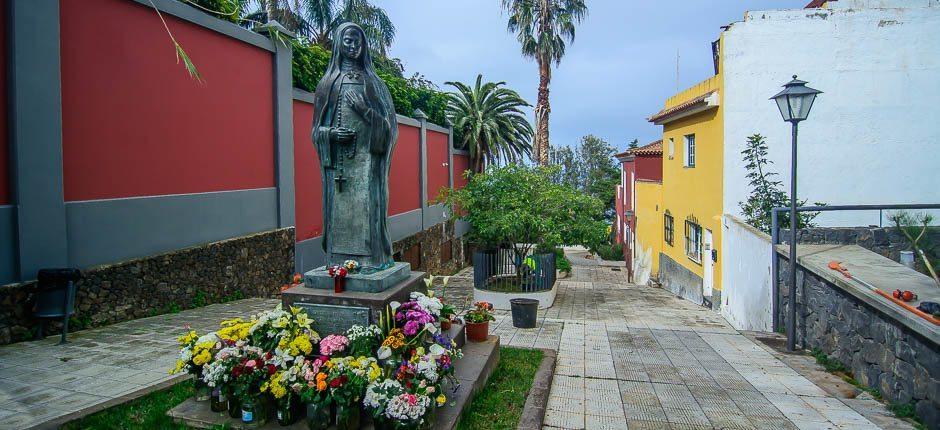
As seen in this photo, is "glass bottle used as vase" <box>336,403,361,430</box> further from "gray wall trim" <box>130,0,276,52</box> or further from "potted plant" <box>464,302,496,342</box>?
"gray wall trim" <box>130,0,276,52</box>

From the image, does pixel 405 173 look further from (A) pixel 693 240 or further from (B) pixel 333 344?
(B) pixel 333 344

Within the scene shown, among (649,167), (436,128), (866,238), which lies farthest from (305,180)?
(649,167)

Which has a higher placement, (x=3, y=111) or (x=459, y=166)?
(x=459, y=166)

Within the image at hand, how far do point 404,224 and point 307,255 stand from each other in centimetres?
689

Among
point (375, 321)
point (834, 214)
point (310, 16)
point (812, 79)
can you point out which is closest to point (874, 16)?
point (812, 79)

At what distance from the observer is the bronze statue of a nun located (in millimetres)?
5516

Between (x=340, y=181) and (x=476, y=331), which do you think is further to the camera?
Answer: (x=476, y=331)

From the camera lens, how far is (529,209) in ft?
45.7

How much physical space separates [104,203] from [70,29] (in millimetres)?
2282

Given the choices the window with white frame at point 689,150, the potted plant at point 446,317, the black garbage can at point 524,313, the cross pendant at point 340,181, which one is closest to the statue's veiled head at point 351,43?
the cross pendant at point 340,181

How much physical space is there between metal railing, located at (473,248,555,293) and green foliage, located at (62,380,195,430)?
939cm

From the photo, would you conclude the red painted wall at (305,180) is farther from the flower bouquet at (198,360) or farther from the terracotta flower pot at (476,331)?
the flower bouquet at (198,360)

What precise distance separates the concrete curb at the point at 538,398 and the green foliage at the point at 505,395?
0.05 meters

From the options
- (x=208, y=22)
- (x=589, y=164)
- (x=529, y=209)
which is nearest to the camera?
(x=208, y=22)
